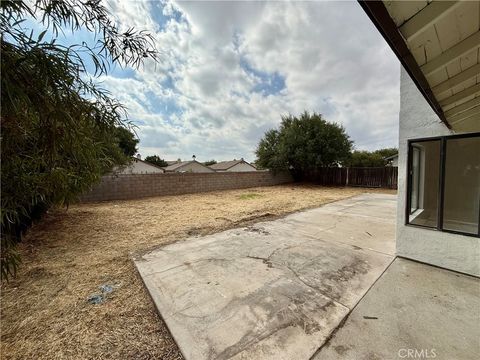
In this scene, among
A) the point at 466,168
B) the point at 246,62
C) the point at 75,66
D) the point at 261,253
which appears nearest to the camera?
the point at 75,66

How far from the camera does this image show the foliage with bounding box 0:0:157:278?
104 centimetres

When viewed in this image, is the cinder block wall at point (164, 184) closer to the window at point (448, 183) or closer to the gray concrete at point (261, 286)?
the gray concrete at point (261, 286)

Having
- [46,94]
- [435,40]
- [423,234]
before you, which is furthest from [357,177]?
[46,94]

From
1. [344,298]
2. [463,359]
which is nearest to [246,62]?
[344,298]

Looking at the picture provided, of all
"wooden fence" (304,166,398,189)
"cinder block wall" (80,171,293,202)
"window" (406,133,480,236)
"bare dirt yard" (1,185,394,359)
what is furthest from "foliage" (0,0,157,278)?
"wooden fence" (304,166,398,189)

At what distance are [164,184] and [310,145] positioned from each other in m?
9.69

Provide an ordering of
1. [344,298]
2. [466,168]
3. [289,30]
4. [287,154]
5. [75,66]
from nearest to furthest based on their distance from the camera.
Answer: [75,66], [344,298], [466,168], [289,30], [287,154]

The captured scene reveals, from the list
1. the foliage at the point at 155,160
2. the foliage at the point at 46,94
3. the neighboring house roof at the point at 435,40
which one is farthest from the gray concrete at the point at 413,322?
the foliage at the point at 155,160

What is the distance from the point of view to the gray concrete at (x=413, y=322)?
1374 mm

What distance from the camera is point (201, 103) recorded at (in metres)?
10.4

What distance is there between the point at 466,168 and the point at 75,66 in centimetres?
616

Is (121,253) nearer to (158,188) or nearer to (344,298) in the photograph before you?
(344,298)

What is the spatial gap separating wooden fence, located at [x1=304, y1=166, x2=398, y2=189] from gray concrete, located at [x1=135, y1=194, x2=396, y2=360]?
1017 cm

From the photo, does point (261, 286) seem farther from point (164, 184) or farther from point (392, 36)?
point (164, 184)
